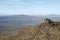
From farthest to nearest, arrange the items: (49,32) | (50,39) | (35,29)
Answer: (35,29)
(49,32)
(50,39)

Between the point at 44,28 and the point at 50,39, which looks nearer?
the point at 50,39

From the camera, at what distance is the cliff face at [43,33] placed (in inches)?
749

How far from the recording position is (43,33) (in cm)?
1980

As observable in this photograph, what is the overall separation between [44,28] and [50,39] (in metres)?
2.71

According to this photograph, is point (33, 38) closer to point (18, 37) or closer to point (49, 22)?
point (18, 37)

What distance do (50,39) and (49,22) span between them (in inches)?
146

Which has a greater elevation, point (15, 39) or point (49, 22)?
point (49, 22)

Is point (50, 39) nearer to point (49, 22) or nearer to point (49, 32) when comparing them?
point (49, 32)

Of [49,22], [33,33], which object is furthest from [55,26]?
[33,33]

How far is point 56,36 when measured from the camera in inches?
740

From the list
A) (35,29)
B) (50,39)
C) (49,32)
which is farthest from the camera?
(35,29)

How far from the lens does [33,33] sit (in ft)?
67.0

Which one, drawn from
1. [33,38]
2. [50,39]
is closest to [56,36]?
[50,39]

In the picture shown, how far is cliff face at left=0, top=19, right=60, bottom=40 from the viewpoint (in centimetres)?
1902
